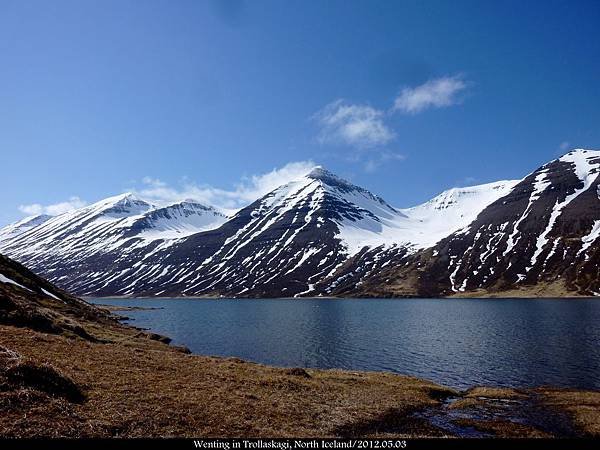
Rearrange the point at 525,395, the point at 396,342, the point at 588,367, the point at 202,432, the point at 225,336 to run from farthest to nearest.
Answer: the point at 225,336 < the point at 396,342 < the point at 588,367 < the point at 525,395 < the point at 202,432

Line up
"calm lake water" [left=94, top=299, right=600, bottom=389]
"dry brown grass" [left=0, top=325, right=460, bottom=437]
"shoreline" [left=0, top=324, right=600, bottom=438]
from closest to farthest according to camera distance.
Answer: "dry brown grass" [left=0, top=325, right=460, bottom=437], "shoreline" [left=0, top=324, right=600, bottom=438], "calm lake water" [left=94, top=299, right=600, bottom=389]

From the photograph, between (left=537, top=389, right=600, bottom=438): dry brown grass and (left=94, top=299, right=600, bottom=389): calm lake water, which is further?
(left=94, top=299, right=600, bottom=389): calm lake water

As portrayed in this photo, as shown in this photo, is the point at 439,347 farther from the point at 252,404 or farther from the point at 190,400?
the point at 190,400

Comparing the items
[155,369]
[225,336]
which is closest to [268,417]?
[155,369]

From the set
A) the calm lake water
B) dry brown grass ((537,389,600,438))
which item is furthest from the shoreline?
the calm lake water

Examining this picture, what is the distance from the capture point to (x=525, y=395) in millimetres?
43750

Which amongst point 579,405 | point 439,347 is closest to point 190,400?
point 579,405

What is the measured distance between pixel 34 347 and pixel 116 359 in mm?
6567

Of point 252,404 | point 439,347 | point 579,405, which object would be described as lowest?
point 439,347

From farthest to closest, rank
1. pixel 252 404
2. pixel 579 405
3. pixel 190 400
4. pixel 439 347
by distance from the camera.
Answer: pixel 439 347 < pixel 579 405 < pixel 252 404 < pixel 190 400

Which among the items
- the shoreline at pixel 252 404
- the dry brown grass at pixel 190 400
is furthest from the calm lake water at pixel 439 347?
the dry brown grass at pixel 190 400

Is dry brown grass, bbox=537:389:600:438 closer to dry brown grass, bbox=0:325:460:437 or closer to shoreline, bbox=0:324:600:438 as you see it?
shoreline, bbox=0:324:600:438

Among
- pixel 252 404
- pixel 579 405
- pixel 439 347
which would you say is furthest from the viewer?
pixel 439 347

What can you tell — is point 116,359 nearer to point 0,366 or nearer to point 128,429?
point 0,366
